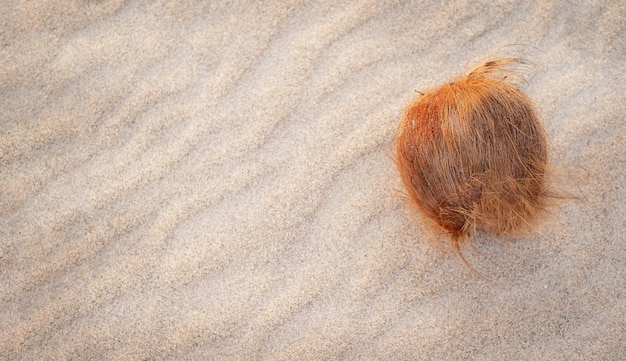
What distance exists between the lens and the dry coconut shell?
1488 millimetres

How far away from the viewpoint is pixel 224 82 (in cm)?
187

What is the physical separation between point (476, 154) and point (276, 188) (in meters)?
0.65

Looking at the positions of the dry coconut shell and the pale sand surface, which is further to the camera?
the pale sand surface

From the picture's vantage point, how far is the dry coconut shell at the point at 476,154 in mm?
1488

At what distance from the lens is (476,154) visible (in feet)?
4.85

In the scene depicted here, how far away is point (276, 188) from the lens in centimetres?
181

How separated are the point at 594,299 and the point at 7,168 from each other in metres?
1.93

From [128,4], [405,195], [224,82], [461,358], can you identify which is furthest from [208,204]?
[461,358]

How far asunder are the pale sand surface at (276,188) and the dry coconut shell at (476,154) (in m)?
0.24

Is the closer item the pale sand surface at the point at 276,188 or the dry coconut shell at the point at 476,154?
the dry coconut shell at the point at 476,154

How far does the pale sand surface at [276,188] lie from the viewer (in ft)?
5.65

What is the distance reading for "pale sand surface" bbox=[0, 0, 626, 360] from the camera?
5.65 feet

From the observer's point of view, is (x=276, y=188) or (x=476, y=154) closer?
(x=476, y=154)

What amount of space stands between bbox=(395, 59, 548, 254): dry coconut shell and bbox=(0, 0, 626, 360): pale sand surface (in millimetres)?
241
